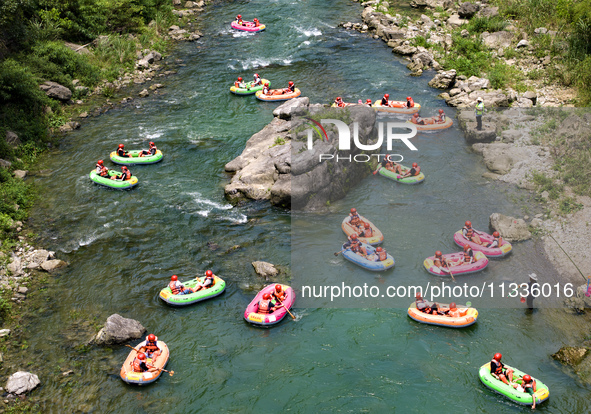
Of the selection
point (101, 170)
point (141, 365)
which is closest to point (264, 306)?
point (141, 365)

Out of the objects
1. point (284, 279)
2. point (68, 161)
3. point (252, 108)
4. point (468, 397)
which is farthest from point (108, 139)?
point (468, 397)

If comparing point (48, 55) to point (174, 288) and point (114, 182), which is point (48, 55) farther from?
point (174, 288)

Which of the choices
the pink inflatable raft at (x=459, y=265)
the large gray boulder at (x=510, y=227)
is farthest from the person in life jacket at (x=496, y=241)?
the pink inflatable raft at (x=459, y=265)

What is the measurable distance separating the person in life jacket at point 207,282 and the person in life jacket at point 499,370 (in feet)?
35.0

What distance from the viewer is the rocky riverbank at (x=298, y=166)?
25.0 metres

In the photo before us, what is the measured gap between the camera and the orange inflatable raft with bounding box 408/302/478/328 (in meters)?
18.7

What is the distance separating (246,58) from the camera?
41.8 metres

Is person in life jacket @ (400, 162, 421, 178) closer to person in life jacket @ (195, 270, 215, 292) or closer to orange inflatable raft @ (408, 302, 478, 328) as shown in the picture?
orange inflatable raft @ (408, 302, 478, 328)

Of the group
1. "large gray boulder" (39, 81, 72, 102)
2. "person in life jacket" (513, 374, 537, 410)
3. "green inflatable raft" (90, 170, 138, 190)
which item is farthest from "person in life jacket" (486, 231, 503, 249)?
"large gray boulder" (39, 81, 72, 102)

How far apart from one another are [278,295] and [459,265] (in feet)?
25.1

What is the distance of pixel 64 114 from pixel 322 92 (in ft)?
56.5

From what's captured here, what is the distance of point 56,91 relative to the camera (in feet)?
108

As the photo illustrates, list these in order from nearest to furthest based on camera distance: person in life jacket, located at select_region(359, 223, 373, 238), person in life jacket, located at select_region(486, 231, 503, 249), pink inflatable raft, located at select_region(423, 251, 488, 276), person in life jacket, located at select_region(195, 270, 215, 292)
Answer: person in life jacket, located at select_region(195, 270, 215, 292), pink inflatable raft, located at select_region(423, 251, 488, 276), person in life jacket, located at select_region(486, 231, 503, 249), person in life jacket, located at select_region(359, 223, 373, 238)

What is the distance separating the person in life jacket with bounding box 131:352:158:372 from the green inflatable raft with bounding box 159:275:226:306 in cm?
319
